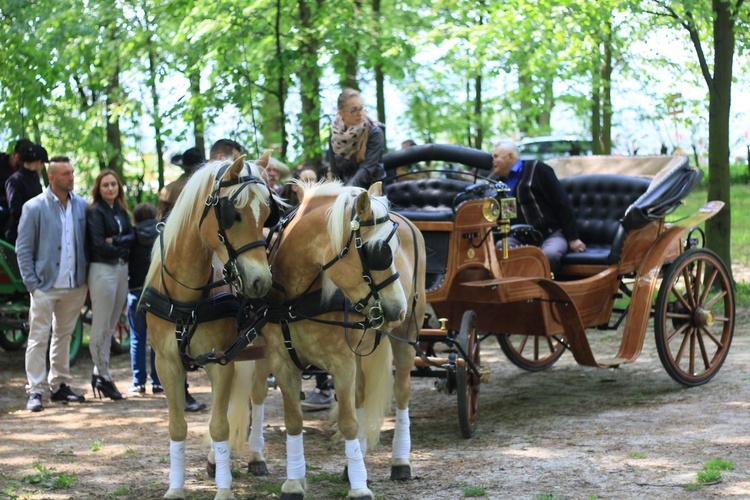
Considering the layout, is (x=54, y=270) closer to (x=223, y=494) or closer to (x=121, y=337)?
(x=121, y=337)

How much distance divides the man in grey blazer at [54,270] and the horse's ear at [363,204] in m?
3.82

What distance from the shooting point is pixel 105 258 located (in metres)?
7.64

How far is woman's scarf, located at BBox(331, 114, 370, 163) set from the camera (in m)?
6.61

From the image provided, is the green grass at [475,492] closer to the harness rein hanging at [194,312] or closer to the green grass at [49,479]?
the harness rein hanging at [194,312]

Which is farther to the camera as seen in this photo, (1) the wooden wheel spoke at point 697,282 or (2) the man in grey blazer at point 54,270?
(1) the wooden wheel spoke at point 697,282

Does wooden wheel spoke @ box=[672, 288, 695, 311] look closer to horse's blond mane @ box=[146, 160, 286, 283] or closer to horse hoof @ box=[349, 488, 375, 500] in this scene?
horse hoof @ box=[349, 488, 375, 500]

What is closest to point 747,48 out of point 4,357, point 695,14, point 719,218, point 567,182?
point 695,14

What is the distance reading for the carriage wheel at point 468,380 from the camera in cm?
606

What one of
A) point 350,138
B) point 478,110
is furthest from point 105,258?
point 478,110

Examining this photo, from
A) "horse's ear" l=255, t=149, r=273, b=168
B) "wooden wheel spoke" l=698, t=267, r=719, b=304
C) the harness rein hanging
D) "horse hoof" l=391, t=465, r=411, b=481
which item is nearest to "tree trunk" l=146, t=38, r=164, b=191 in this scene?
"wooden wheel spoke" l=698, t=267, r=719, b=304

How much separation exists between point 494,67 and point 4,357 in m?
8.55

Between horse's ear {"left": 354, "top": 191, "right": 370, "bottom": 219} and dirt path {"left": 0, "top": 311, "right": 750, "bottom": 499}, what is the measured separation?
1563 mm

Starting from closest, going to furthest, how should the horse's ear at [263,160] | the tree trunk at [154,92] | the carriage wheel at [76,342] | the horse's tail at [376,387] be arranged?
1. the horse's ear at [263,160]
2. the horse's tail at [376,387]
3. the carriage wheel at [76,342]
4. the tree trunk at [154,92]

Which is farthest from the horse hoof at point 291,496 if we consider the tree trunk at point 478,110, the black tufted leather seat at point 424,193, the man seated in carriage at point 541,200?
the tree trunk at point 478,110
